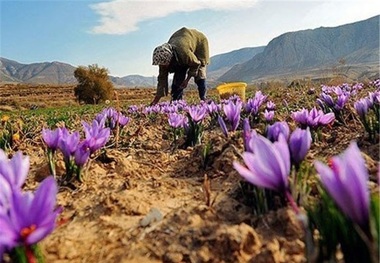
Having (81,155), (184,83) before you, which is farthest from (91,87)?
(81,155)

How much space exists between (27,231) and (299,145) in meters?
0.91

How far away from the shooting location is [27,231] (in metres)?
0.93

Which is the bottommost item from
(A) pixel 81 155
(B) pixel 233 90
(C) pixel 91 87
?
(C) pixel 91 87

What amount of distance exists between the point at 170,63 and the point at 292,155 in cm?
710

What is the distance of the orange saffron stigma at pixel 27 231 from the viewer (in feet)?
3.03

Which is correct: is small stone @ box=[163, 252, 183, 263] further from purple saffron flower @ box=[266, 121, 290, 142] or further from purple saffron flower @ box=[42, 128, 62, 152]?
purple saffron flower @ box=[42, 128, 62, 152]

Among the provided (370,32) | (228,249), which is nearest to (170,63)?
(228,249)

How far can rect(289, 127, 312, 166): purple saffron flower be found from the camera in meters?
1.45

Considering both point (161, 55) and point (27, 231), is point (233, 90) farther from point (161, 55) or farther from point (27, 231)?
point (27, 231)

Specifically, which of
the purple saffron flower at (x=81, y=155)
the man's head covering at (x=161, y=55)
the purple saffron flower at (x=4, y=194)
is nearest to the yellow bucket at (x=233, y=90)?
the man's head covering at (x=161, y=55)

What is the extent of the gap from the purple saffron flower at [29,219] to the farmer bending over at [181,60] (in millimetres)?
6711

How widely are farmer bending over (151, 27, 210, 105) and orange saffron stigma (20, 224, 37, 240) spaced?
6.75 metres

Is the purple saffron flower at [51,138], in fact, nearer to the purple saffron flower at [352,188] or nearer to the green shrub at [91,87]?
the purple saffron flower at [352,188]

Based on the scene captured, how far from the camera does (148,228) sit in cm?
148
